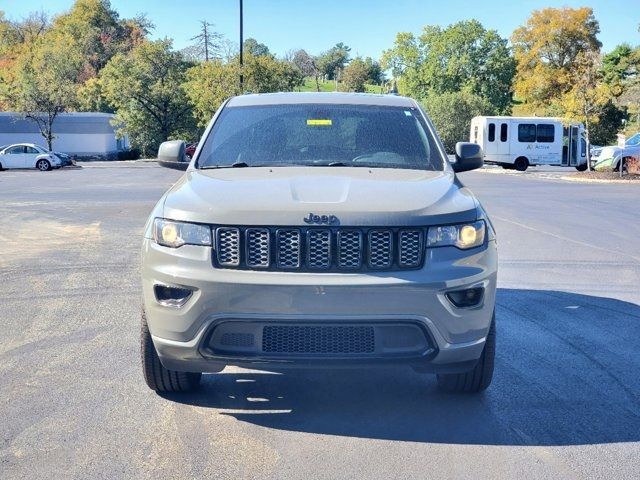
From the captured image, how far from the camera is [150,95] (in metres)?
59.9

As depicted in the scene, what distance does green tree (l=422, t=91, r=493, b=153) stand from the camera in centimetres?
6481

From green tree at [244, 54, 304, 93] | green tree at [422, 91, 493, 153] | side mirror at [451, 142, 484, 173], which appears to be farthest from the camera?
green tree at [422, 91, 493, 153]

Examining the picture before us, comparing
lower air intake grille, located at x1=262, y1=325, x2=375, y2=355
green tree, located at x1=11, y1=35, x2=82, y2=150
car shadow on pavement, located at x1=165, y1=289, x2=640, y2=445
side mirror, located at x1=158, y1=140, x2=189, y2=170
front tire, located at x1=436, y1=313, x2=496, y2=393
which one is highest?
green tree, located at x1=11, y1=35, x2=82, y2=150

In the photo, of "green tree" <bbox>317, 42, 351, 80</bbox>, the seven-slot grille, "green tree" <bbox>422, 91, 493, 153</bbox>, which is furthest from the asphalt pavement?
"green tree" <bbox>317, 42, 351, 80</bbox>

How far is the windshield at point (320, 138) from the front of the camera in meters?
5.37

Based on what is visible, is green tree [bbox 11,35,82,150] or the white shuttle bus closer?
the white shuttle bus

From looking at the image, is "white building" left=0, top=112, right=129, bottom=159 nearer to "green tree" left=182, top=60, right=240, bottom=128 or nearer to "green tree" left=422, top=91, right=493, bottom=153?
"green tree" left=182, top=60, right=240, bottom=128

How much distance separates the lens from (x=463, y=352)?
418cm

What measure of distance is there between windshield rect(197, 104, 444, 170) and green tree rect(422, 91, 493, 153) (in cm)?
5958

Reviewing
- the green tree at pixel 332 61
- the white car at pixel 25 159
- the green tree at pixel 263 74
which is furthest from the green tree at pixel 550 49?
the green tree at pixel 332 61

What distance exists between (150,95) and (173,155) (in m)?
56.3

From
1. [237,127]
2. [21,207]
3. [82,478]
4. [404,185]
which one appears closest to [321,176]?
[404,185]

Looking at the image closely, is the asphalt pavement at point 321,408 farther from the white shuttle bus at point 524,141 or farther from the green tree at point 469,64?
the green tree at point 469,64

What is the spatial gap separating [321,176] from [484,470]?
6.54 ft
